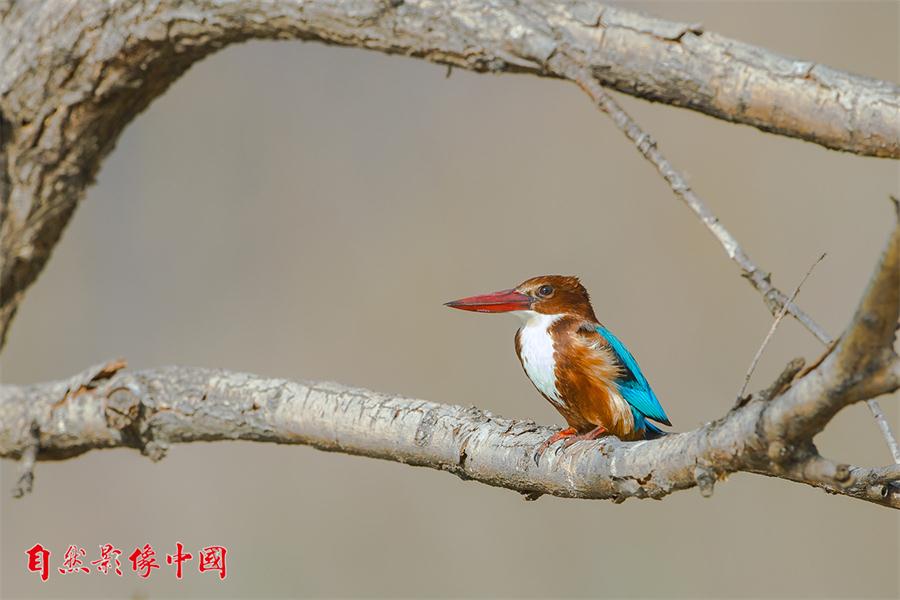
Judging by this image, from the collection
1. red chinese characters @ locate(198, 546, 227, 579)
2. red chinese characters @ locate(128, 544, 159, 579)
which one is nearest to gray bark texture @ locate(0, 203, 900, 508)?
red chinese characters @ locate(128, 544, 159, 579)

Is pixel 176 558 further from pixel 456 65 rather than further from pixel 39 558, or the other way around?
pixel 456 65

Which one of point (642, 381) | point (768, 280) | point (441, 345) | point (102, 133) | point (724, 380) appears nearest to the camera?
point (768, 280)

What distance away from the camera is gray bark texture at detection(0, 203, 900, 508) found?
964mm

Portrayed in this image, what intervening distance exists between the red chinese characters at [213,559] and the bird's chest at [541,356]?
2.11 meters

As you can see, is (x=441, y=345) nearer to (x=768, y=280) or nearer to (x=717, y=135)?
(x=717, y=135)

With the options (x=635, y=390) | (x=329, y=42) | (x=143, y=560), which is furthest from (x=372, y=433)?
(x=143, y=560)

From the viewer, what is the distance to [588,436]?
1.65m

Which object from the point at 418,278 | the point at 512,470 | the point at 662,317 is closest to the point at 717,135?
the point at 662,317

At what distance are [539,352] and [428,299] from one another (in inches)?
109

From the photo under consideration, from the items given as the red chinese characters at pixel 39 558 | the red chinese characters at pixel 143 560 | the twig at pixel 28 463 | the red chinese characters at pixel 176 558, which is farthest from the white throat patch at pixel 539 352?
the red chinese characters at pixel 39 558

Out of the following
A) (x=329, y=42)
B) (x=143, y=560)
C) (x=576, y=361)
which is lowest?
(x=576, y=361)

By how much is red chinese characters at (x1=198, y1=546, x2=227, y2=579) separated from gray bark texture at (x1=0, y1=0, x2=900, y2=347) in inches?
57.2

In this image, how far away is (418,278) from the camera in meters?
4.78

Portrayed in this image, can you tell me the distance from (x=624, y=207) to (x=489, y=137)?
0.86 m
